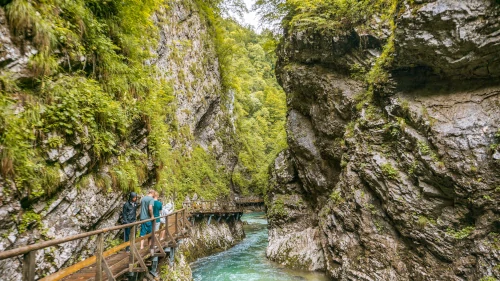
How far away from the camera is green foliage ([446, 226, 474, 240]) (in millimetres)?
9172

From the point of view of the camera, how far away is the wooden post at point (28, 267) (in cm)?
311

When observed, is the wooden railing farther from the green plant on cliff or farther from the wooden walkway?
the green plant on cliff

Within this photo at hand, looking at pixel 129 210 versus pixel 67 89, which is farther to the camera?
pixel 129 210

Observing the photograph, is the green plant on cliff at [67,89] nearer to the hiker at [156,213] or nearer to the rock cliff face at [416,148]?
the hiker at [156,213]

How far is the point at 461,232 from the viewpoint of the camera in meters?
9.30

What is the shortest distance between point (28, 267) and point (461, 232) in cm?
1127

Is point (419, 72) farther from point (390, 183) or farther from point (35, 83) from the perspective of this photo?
point (35, 83)

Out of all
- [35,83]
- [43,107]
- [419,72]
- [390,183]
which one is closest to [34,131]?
[43,107]

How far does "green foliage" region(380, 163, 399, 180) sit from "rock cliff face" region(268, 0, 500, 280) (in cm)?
4

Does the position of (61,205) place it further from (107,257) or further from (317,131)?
(317,131)

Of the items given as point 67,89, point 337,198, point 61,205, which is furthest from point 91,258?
point 337,198

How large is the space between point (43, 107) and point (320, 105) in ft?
46.3

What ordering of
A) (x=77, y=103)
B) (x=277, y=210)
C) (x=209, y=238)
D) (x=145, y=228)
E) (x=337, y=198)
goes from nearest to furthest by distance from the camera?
(x=77, y=103) → (x=145, y=228) → (x=337, y=198) → (x=277, y=210) → (x=209, y=238)

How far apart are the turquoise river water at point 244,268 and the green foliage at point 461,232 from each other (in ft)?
21.0
